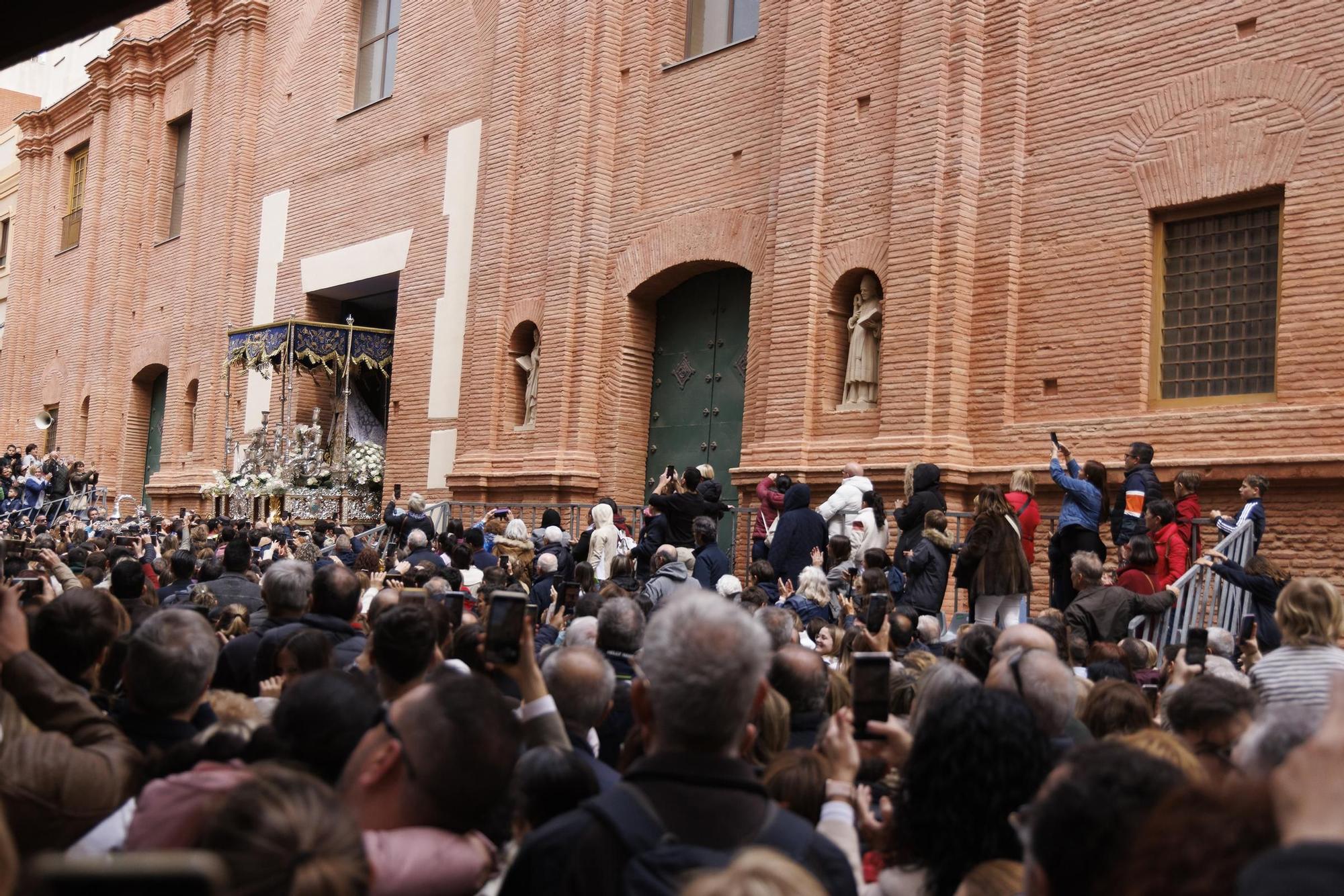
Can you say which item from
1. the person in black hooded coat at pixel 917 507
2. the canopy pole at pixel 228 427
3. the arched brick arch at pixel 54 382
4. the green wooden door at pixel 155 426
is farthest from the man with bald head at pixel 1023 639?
the arched brick arch at pixel 54 382

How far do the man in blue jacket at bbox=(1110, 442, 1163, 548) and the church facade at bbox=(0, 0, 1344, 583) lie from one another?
127 centimetres

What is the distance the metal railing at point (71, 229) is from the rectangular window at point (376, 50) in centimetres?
1298

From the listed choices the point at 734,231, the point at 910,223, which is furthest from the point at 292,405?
the point at 910,223

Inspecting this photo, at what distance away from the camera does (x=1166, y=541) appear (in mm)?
10406

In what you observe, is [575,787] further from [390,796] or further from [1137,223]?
[1137,223]

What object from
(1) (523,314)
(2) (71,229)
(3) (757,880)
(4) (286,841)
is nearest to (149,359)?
(2) (71,229)

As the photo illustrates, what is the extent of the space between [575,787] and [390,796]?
0.51 metres

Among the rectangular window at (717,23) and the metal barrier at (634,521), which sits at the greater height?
the rectangular window at (717,23)

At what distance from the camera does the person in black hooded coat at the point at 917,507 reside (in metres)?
11.6

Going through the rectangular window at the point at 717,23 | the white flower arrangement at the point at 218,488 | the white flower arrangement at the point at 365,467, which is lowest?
the white flower arrangement at the point at 218,488

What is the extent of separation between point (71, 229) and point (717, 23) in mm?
23108

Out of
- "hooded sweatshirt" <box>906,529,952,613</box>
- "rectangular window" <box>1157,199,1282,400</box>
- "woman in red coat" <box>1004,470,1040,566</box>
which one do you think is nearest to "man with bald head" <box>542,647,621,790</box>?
"hooded sweatshirt" <box>906,529,952,613</box>

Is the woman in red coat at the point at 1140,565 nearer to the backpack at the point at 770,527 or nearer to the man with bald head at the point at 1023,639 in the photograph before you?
the backpack at the point at 770,527

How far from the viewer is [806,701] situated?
4.88 metres
